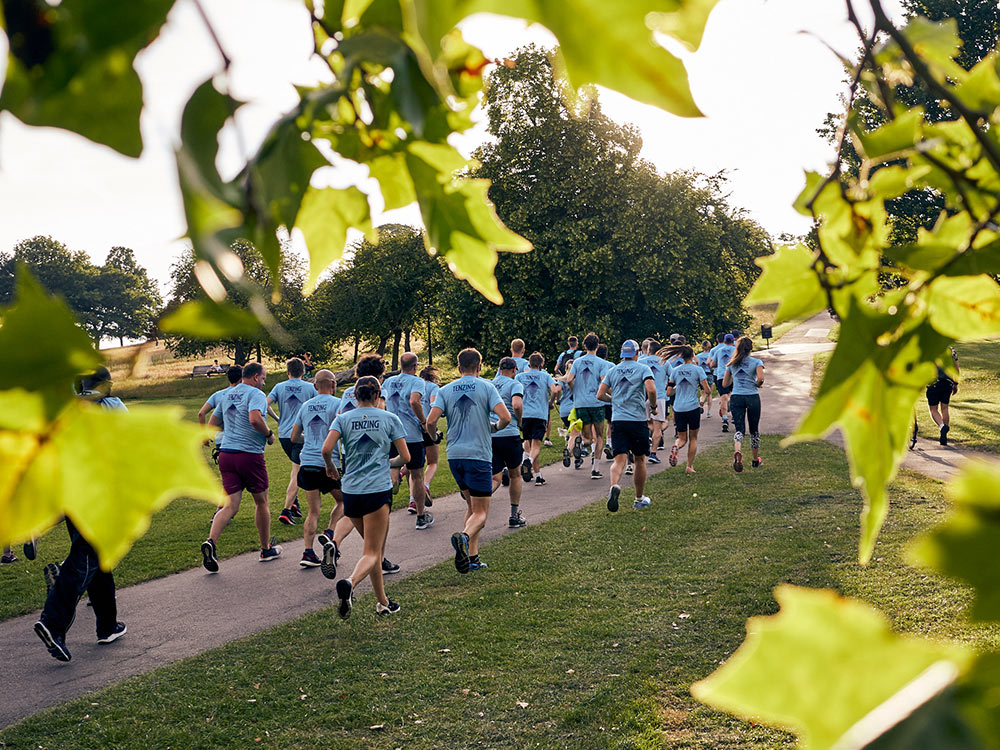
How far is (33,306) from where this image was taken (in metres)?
0.57

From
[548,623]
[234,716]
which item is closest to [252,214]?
[234,716]

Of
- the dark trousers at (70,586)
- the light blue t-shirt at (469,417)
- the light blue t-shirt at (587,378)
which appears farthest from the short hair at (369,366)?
the light blue t-shirt at (587,378)

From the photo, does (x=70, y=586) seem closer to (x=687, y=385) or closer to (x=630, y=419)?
(x=630, y=419)

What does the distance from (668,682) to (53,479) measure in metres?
6.75

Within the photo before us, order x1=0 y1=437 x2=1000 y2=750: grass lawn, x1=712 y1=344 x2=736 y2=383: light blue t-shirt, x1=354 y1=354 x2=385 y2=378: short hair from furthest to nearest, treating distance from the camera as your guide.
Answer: x1=712 y1=344 x2=736 y2=383: light blue t-shirt
x1=354 y1=354 x2=385 y2=378: short hair
x1=0 y1=437 x2=1000 y2=750: grass lawn

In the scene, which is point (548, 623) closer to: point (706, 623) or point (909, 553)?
point (706, 623)

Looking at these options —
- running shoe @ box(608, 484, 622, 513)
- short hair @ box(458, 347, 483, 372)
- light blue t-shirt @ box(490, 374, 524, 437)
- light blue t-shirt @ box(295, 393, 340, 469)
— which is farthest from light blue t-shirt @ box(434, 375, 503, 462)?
running shoe @ box(608, 484, 622, 513)

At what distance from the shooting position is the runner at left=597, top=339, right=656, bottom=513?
12.1m

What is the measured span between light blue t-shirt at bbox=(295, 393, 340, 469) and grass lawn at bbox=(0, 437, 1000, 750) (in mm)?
2175

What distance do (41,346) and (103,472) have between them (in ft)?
0.36

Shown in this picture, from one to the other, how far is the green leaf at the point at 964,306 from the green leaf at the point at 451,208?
468mm

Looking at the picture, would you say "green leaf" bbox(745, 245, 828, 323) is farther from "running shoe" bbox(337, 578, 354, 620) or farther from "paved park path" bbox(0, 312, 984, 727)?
"running shoe" bbox(337, 578, 354, 620)

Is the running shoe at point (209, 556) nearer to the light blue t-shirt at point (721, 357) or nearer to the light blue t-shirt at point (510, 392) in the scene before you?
the light blue t-shirt at point (510, 392)

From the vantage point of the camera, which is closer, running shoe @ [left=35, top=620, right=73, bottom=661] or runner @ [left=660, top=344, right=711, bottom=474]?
running shoe @ [left=35, top=620, right=73, bottom=661]
